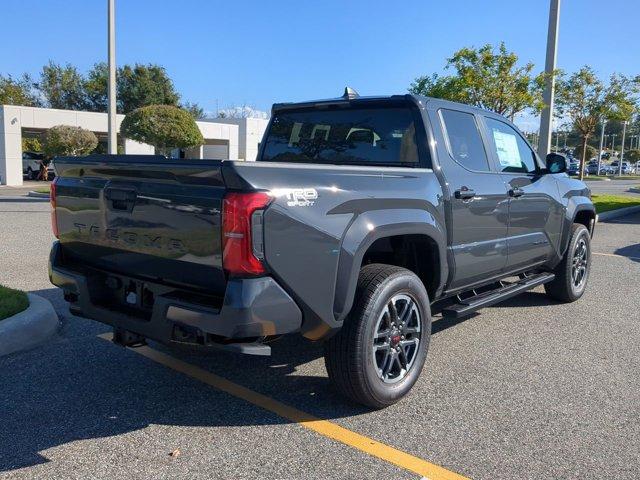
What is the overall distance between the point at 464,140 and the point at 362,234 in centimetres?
178

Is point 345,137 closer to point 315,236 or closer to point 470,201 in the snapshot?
point 470,201

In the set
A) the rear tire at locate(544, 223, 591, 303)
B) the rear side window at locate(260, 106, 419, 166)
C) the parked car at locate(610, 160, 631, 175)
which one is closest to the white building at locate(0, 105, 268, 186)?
the rear tire at locate(544, 223, 591, 303)

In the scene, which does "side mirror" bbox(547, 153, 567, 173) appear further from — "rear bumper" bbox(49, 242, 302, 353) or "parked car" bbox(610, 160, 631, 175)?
"parked car" bbox(610, 160, 631, 175)

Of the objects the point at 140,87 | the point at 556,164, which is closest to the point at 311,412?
the point at 556,164

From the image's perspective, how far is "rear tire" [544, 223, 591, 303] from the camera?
6.37m

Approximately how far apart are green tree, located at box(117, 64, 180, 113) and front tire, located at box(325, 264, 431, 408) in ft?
183

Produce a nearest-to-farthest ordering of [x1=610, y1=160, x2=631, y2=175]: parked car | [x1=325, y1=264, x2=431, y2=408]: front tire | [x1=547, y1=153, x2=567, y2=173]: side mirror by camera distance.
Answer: [x1=325, y1=264, x2=431, y2=408]: front tire, [x1=547, y1=153, x2=567, y2=173]: side mirror, [x1=610, y1=160, x2=631, y2=175]: parked car

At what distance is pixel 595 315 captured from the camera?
6.08 m

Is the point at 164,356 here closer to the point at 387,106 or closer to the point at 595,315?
the point at 387,106

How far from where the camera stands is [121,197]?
3.39 meters

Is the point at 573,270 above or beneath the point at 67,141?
beneath

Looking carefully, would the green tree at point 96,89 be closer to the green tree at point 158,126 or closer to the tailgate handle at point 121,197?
the green tree at point 158,126

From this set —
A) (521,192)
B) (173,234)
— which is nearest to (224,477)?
(173,234)

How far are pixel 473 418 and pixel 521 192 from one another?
2.40 meters
